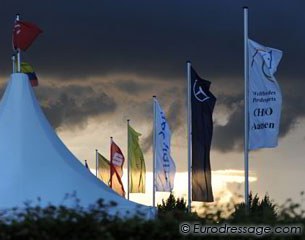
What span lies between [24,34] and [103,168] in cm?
2461

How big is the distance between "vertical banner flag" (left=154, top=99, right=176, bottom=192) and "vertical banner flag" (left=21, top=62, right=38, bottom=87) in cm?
840

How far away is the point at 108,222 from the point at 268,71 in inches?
515

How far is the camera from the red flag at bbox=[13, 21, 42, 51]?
2258 cm

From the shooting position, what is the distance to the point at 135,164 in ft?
122

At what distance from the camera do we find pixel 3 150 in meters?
19.4

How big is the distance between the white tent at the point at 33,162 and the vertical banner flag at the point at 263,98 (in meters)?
4.69

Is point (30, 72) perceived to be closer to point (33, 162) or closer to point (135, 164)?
point (33, 162)

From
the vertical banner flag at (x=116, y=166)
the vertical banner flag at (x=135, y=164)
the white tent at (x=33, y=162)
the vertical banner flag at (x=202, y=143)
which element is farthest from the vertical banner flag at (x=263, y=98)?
the vertical banner flag at (x=116, y=166)

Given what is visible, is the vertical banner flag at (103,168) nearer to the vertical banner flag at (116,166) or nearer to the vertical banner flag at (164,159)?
the vertical banner flag at (116,166)

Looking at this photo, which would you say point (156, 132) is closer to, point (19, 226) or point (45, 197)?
point (45, 197)

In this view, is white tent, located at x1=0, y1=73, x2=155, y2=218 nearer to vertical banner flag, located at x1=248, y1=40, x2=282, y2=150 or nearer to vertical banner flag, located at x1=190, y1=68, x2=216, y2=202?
vertical banner flag, located at x1=248, y1=40, x2=282, y2=150

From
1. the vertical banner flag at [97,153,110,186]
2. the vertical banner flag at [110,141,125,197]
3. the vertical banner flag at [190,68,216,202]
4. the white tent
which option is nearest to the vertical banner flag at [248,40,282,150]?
the vertical banner flag at [190,68,216,202]

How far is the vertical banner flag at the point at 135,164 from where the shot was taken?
122ft

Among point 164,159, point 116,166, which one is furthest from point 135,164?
point 164,159
